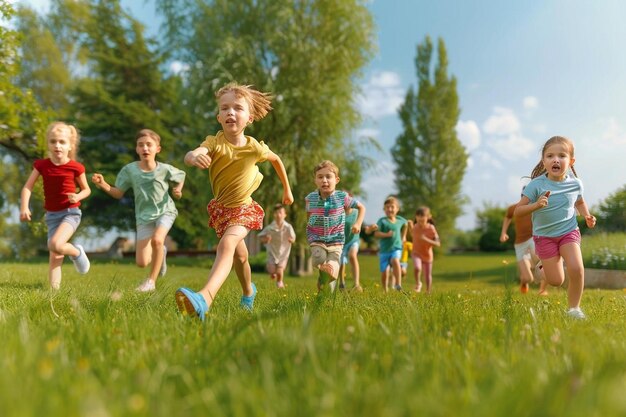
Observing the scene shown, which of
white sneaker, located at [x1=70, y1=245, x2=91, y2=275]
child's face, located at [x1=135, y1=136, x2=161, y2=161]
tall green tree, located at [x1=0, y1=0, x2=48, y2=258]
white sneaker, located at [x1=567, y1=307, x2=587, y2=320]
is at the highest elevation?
tall green tree, located at [x1=0, y1=0, x2=48, y2=258]

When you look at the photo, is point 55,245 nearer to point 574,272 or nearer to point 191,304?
point 191,304

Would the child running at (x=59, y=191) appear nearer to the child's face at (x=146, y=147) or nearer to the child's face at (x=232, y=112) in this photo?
the child's face at (x=146, y=147)

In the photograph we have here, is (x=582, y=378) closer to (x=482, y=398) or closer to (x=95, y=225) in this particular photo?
(x=482, y=398)

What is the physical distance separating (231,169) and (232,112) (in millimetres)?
524

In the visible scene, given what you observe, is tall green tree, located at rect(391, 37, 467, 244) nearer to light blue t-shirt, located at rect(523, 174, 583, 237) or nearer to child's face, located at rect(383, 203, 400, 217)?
child's face, located at rect(383, 203, 400, 217)

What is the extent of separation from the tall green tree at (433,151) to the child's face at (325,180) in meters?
24.6

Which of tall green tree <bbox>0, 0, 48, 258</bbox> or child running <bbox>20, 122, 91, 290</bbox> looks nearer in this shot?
child running <bbox>20, 122, 91, 290</bbox>

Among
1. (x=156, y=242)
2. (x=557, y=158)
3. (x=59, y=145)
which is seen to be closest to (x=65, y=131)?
(x=59, y=145)

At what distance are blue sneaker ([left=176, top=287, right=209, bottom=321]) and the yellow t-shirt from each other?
121 cm

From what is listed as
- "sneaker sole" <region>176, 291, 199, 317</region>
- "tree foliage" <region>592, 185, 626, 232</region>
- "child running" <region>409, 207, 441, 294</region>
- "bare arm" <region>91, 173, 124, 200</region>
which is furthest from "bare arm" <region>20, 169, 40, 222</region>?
"tree foliage" <region>592, 185, 626, 232</region>

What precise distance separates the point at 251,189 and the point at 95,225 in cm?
2392

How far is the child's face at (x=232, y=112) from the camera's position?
4.19 meters

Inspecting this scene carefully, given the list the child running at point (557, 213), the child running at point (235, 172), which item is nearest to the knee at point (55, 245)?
the child running at point (235, 172)

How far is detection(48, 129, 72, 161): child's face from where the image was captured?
5949 millimetres
